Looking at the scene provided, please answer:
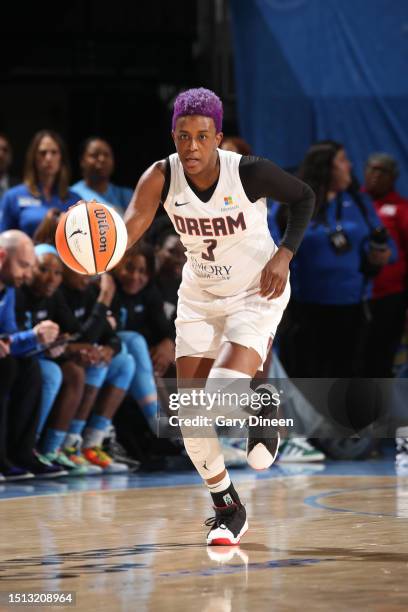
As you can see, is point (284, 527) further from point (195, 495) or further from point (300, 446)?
point (300, 446)

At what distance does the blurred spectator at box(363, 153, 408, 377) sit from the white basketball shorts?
4120 millimetres

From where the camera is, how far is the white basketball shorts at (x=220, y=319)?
16.0 ft

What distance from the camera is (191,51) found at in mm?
12414

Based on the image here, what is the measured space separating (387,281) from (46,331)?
3.17 metres

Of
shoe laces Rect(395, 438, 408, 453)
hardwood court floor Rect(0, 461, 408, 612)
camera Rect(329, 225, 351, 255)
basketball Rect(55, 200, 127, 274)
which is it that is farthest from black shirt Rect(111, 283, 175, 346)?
basketball Rect(55, 200, 127, 274)

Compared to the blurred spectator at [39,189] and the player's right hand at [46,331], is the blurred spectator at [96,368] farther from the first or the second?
the player's right hand at [46,331]

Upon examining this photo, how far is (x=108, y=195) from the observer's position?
8945 millimetres

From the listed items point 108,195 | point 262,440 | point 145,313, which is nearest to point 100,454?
point 145,313

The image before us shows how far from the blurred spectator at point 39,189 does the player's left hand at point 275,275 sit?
3.56 metres

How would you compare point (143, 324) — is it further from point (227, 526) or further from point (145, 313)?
point (227, 526)

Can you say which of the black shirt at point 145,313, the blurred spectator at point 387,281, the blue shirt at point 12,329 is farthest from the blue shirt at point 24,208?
Result: the blurred spectator at point 387,281

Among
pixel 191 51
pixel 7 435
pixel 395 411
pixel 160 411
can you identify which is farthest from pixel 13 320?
pixel 191 51

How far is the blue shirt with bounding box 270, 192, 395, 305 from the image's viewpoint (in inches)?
337

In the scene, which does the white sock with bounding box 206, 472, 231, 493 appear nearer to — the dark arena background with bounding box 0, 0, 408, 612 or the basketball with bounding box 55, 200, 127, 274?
the dark arena background with bounding box 0, 0, 408, 612
